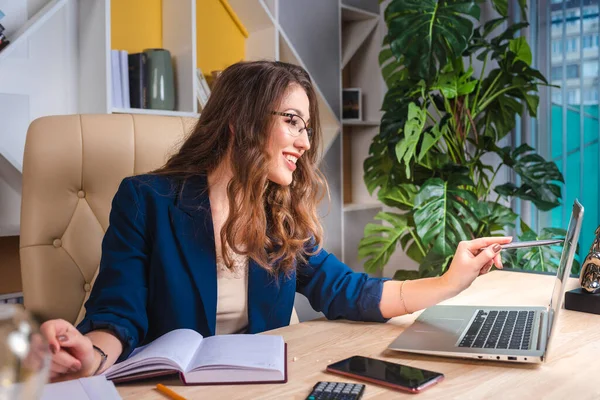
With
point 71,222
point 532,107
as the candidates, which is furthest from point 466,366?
point 532,107

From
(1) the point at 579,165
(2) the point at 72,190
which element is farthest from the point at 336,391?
(1) the point at 579,165

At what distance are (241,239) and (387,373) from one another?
20.6 inches

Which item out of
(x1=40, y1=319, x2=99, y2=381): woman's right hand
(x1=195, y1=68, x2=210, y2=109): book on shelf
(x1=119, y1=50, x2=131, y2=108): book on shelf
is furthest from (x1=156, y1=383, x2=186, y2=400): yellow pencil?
(x1=195, y1=68, x2=210, y2=109): book on shelf

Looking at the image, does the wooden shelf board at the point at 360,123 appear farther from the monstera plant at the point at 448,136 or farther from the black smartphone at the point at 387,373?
the black smartphone at the point at 387,373

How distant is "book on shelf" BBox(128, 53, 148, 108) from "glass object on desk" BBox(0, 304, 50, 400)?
2.13m

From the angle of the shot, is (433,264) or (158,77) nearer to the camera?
(158,77)

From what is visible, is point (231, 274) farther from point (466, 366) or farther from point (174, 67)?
point (174, 67)

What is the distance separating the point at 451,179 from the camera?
272 cm

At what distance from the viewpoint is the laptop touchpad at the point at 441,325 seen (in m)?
1.12

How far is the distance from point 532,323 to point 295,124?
2.01ft

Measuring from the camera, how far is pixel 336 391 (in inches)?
32.1

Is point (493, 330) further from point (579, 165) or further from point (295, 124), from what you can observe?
point (579, 165)

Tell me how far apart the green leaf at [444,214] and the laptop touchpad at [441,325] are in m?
1.41

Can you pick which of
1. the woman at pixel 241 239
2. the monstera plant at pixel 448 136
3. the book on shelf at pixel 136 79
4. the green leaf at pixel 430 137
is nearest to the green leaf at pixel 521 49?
the monstera plant at pixel 448 136
